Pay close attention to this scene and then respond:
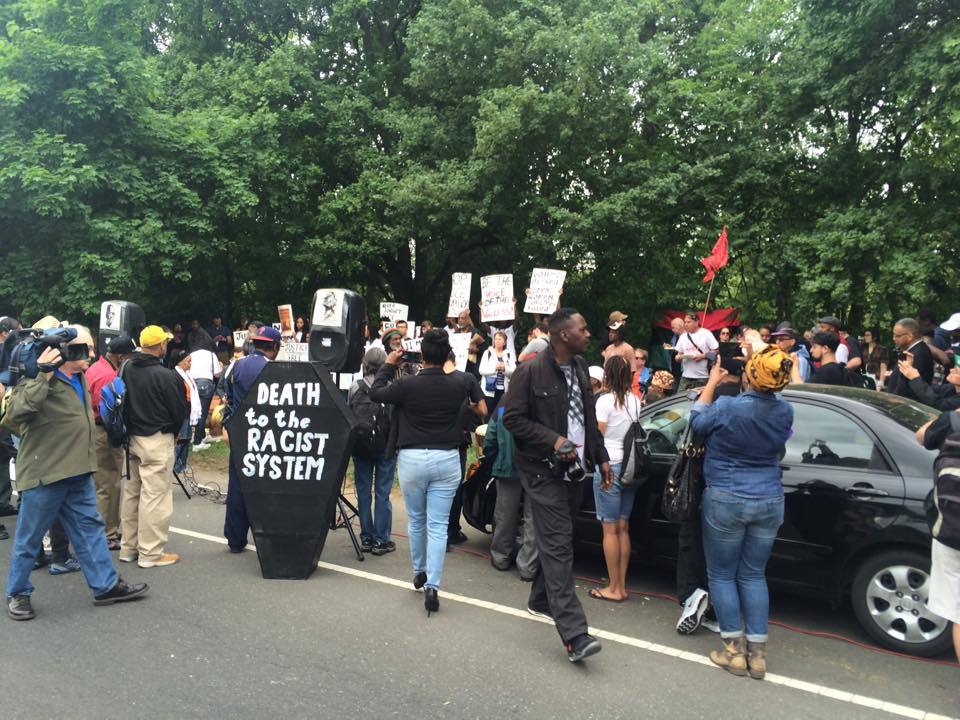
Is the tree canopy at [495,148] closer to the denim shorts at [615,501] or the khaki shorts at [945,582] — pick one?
the denim shorts at [615,501]

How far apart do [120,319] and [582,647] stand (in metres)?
8.21

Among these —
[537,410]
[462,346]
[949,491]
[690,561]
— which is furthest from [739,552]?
[462,346]

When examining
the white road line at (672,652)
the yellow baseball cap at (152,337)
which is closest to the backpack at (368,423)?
the white road line at (672,652)

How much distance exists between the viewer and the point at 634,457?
5281 mm

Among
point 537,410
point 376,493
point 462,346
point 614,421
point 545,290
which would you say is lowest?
point 376,493

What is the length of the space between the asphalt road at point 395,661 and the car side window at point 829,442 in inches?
42.9

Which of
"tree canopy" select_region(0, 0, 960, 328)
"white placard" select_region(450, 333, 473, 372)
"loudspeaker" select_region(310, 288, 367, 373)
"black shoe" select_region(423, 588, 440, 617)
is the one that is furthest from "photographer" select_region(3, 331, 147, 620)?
"tree canopy" select_region(0, 0, 960, 328)

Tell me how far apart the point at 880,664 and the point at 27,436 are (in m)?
5.45

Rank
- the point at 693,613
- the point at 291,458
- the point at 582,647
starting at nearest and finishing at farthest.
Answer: the point at 582,647 < the point at 693,613 < the point at 291,458

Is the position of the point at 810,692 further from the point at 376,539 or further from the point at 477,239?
the point at 477,239

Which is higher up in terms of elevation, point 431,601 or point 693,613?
point 693,613

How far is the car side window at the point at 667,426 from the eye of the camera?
18.5 feet

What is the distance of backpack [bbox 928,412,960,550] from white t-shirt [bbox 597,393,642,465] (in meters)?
1.97

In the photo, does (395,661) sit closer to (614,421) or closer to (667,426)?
(614,421)
